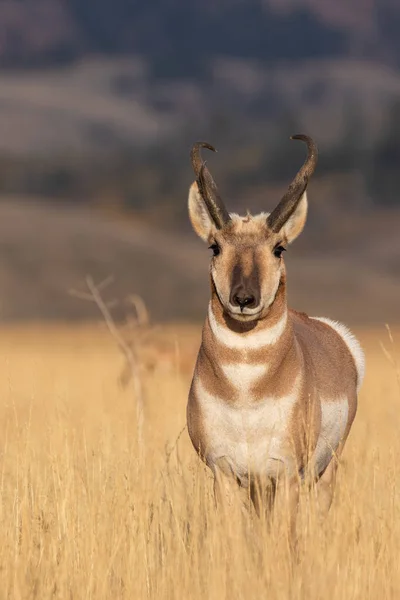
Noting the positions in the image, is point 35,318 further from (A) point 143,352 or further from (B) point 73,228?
(A) point 143,352

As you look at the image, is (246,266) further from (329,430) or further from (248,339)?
(329,430)

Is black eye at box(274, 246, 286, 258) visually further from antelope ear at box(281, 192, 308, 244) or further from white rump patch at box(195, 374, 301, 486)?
white rump patch at box(195, 374, 301, 486)

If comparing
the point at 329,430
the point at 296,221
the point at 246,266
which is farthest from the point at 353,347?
the point at 246,266

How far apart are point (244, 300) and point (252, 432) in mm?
767

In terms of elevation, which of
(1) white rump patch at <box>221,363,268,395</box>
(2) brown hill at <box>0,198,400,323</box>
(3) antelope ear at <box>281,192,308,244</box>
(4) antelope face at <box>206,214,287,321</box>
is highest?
(2) brown hill at <box>0,198,400,323</box>

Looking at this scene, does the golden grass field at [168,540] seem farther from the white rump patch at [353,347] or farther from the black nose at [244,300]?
the black nose at [244,300]

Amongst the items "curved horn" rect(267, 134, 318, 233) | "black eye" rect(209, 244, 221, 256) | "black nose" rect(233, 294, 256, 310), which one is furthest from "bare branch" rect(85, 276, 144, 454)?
"curved horn" rect(267, 134, 318, 233)

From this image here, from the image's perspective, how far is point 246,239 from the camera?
6.32 meters

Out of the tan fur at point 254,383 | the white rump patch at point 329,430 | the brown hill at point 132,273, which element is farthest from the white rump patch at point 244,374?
the brown hill at point 132,273

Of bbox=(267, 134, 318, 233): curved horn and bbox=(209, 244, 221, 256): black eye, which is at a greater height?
bbox=(267, 134, 318, 233): curved horn

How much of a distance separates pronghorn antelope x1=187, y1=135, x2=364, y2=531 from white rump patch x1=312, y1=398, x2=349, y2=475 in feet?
0.17

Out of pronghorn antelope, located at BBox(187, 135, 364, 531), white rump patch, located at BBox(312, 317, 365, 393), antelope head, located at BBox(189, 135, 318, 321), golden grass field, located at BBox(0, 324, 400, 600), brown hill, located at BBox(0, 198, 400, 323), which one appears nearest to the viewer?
golden grass field, located at BBox(0, 324, 400, 600)

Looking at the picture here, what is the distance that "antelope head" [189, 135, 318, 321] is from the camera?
604cm

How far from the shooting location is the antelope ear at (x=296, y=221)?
6496 millimetres
